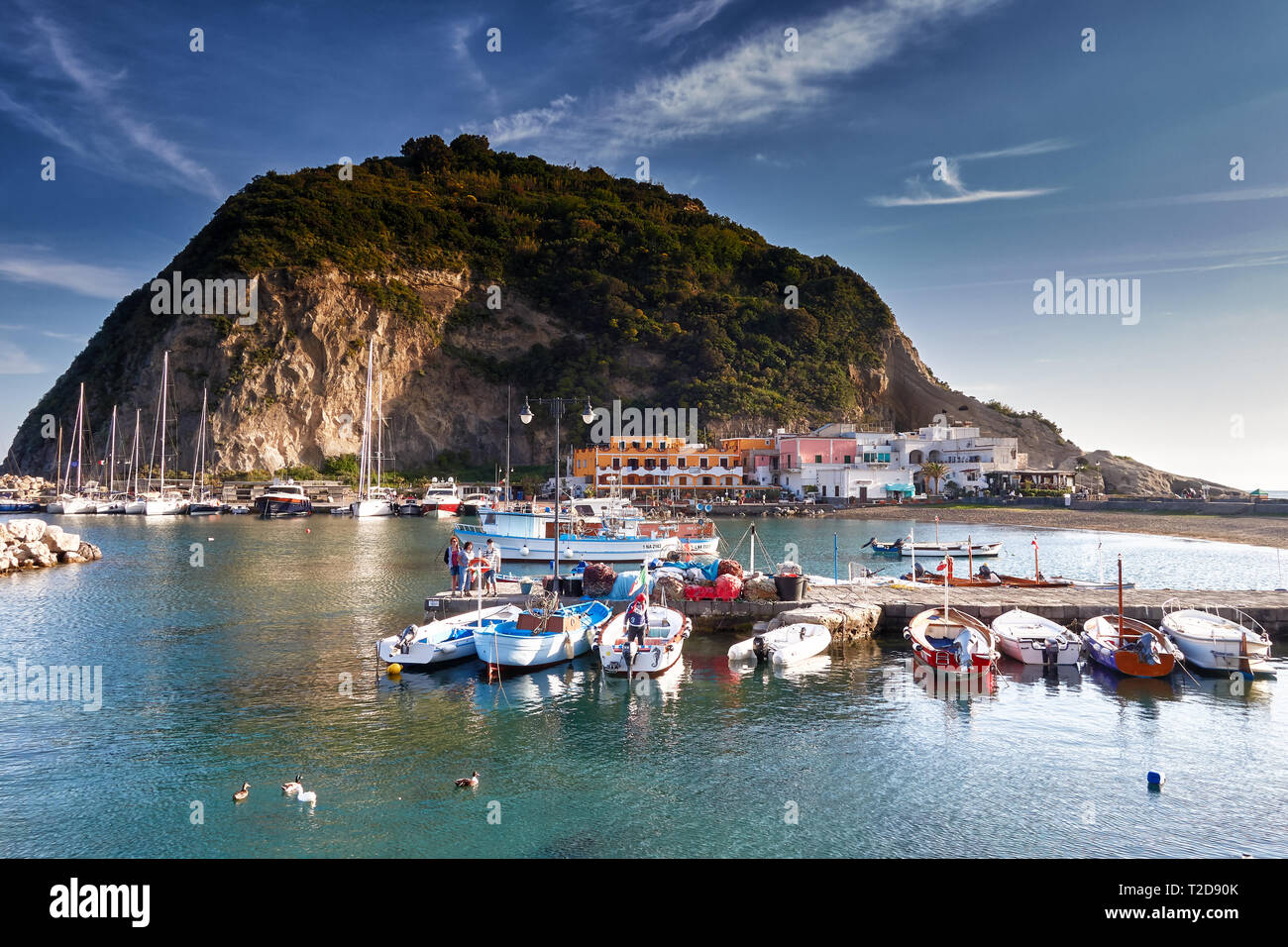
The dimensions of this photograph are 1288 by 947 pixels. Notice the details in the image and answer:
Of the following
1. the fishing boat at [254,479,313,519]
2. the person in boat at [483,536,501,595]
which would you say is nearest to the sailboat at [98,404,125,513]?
the fishing boat at [254,479,313,519]

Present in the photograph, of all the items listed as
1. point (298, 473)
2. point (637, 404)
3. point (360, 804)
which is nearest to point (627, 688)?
point (360, 804)

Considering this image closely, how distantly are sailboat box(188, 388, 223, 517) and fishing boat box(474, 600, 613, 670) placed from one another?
5989cm

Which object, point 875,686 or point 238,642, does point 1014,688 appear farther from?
point 238,642

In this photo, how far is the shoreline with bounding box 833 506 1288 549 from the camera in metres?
47.2

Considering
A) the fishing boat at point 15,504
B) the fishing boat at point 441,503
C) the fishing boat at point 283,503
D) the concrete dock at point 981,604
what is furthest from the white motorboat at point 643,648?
the fishing boat at point 15,504

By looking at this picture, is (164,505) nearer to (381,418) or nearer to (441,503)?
(381,418)

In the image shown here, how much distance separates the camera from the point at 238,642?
1928 cm

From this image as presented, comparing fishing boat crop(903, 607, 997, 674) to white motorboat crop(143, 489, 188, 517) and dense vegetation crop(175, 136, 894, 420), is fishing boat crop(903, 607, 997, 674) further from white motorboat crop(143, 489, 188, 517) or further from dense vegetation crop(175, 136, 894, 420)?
dense vegetation crop(175, 136, 894, 420)

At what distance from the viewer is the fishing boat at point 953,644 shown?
53.8 ft

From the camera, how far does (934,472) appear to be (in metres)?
81.1

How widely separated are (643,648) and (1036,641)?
910 centimetres

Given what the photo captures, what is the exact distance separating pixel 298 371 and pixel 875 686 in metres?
78.9

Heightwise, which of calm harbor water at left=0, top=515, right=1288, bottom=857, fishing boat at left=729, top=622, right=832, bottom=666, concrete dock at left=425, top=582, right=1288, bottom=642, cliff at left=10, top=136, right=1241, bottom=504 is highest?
cliff at left=10, top=136, right=1241, bottom=504

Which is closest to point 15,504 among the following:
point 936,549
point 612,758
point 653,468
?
point 653,468
